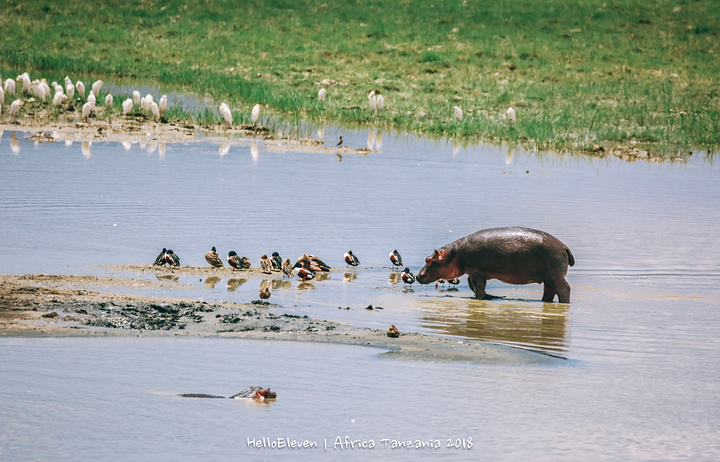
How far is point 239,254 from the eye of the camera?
14773 millimetres

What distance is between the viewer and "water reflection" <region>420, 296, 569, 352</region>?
1105 cm

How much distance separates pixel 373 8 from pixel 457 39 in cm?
773

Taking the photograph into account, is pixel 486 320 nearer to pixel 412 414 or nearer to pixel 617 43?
pixel 412 414

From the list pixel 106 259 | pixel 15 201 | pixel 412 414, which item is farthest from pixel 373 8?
pixel 412 414

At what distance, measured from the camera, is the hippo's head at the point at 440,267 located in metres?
13.9

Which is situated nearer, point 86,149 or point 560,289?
point 560,289

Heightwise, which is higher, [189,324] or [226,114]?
[226,114]

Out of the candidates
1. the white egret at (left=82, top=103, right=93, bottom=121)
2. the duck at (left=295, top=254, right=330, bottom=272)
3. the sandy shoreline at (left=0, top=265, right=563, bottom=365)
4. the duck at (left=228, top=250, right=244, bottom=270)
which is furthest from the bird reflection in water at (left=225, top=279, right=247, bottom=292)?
the white egret at (left=82, top=103, right=93, bottom=121)

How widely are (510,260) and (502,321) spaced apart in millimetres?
1630

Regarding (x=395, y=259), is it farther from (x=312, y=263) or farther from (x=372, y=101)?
(x=372, y=101)

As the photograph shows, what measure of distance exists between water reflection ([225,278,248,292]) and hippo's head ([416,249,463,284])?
2202 mm

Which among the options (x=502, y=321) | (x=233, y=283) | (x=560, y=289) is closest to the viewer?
(x=502, y=321)

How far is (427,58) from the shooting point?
4147cm

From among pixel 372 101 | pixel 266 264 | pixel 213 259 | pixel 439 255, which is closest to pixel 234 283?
pixel 213 259
